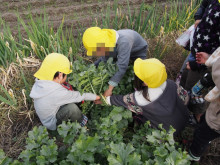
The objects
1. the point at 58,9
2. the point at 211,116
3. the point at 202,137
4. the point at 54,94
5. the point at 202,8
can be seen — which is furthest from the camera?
the point at 58,9

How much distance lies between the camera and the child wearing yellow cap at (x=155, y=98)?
1488 mm

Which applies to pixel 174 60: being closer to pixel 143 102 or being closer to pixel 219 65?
pixel 143 102

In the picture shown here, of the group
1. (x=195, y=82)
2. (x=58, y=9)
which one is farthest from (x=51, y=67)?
(x=58, y=9)

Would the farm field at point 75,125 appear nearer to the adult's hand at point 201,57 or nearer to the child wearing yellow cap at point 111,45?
the child wearing yellow cap at point 111,45

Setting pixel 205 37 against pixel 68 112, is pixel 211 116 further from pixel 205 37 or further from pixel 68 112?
pixel 68 112

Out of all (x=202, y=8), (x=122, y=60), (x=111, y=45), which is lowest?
(x=122, y=60)

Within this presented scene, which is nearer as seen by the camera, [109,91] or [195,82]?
[109,91]

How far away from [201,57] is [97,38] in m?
0.94

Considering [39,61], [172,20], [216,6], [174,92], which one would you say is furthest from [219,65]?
[39,61]

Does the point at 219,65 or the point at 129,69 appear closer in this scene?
the point at 219,65

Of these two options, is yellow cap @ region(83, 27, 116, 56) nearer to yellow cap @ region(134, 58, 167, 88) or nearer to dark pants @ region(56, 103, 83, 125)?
yellow cap @ region(134, 58, 167, 88)

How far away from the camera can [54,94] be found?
1772 millimetres

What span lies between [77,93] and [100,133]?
1.92ft

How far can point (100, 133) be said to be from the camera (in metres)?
1.40
